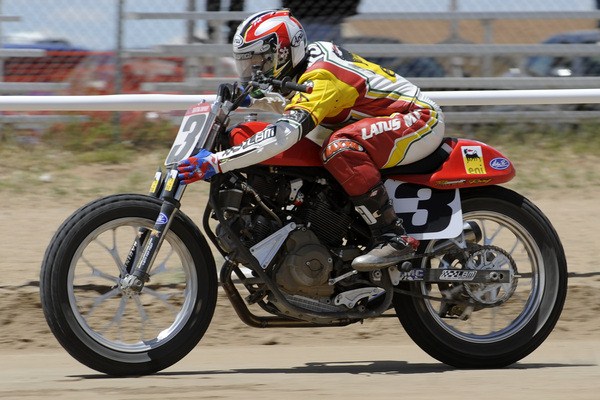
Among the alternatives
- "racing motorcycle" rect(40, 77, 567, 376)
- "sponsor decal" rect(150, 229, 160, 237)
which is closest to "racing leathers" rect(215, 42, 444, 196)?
"racing motorcycle" rect(40, 77, 567, 376)

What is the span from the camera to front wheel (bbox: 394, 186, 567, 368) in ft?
19.8

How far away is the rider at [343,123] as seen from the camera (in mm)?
5523

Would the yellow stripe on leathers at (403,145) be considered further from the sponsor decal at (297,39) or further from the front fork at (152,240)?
the front fork at (152,240)

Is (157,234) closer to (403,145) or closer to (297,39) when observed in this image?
(297,39)

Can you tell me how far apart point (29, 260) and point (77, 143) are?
304 cm

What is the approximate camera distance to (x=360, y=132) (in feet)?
18.8

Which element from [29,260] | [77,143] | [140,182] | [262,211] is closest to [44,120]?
[77,143]

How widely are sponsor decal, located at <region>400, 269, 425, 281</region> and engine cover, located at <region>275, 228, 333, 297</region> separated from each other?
0.40 meters

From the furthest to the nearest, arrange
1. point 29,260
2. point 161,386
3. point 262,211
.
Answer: point 29,260 → point 262,211 → point 161,386

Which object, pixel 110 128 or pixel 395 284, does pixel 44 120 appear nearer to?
pixel 110 128

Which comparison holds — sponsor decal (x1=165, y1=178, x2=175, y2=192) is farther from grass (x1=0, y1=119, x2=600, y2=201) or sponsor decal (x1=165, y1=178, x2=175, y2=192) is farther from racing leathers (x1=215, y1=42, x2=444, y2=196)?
grass (x1=0, y1=119, x2=600, y2=201)

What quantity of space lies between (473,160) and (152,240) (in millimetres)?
1669

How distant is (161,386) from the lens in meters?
5.43

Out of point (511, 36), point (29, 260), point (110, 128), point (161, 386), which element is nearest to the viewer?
point (161, 386)
